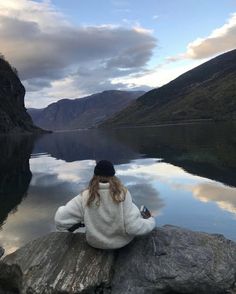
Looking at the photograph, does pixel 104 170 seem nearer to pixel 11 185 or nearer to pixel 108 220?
pixel 108 220

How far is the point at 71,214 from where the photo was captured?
11516mm

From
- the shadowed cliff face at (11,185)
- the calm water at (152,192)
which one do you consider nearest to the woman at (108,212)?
the calm water at (152,192)

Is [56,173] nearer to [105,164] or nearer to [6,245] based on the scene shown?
[6,245]

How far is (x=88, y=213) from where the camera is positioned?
11.2 metres

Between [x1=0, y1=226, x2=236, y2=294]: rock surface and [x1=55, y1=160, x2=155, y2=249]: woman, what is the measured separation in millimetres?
451

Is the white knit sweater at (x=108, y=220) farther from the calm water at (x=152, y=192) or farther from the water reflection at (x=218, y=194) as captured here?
the water reflection at (x=218, y=194)

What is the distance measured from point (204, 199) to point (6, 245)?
41.2 ft

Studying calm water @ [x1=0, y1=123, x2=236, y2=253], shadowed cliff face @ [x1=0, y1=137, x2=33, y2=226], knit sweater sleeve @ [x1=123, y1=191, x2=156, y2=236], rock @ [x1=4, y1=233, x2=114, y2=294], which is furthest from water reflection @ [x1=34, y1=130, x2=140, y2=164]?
knit sweater sleeve @ [x1=123, y1=191, x2=156, y2=236]

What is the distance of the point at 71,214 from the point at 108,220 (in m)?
1.04

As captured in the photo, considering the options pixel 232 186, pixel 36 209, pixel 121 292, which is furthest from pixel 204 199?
pixel 121 292

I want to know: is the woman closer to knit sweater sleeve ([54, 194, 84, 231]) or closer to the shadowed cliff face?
knit sweater sleeve ([54, 194, 84, 231])

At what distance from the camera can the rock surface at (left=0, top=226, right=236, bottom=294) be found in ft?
35.3

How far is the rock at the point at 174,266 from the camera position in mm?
10797

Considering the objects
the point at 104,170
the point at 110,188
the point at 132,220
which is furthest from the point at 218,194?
the point at 104,170
